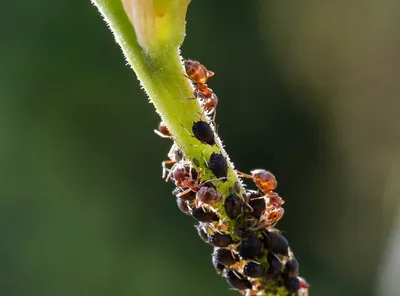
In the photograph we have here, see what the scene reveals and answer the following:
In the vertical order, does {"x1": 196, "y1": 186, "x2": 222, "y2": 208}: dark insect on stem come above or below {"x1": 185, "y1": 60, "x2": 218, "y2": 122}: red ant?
below

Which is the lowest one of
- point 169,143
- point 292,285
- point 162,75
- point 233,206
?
point 169,143

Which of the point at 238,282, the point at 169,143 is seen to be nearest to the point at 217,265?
the point at 238,282

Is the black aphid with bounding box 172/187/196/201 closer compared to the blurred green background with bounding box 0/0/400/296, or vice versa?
the black aphid with bounding box 172/187/196/201

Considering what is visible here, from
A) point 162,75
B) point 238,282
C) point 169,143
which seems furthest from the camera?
point 169,143

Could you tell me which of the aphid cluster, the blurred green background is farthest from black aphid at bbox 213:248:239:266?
the blurred green background

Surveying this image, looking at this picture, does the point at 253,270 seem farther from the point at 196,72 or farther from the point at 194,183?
the point at 196,72

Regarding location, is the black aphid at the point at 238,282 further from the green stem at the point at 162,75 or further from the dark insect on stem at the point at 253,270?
the green stem at the point at 162,75

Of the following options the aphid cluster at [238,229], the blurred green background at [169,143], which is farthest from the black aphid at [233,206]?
the blurred green background at [169,143]

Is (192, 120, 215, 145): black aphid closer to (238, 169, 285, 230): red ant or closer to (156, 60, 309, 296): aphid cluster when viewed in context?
(156, 60, 309, 296): aphid cluster
